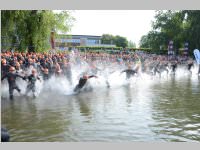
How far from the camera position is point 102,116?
13102 mm

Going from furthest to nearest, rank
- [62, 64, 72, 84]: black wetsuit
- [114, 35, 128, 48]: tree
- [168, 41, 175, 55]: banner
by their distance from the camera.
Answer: [114, 35, 128, 48]: tree, [168, 41, 175, 55]: banner, [62, 64, 72, 84]: black wetsuit

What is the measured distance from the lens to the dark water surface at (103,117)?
1049 cm

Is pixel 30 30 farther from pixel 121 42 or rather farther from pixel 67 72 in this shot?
pixel 121 42

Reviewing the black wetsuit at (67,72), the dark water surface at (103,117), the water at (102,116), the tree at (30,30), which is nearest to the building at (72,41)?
the tree at (30,30)

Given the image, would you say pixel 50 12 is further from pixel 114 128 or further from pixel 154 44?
pixel 154 44

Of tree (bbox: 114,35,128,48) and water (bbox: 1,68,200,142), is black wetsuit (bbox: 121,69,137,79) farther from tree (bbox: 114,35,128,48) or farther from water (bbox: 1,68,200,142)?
tree (bbox: 114,35,128,48)

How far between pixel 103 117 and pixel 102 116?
175mm

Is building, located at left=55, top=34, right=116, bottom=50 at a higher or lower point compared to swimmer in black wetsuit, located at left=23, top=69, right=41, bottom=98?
higher

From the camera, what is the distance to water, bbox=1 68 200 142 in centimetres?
1050

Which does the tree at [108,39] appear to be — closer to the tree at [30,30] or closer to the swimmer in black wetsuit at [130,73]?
the tree at [30,30]

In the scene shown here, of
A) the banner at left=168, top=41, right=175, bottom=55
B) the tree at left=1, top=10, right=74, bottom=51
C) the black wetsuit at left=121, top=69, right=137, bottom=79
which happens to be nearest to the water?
the black wetsuit at left=121, top=69, right=137, bottom=79

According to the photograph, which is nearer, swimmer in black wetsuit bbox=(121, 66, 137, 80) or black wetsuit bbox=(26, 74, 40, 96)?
black wetsuit bbox=(26, 74, 40, 96)

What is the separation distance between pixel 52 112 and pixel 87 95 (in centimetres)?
511

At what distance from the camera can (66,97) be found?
705 inches
